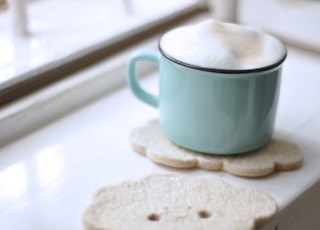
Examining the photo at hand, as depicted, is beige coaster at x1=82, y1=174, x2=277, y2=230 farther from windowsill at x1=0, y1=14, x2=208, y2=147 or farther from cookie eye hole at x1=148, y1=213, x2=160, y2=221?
windowsill at x1=0, y1=14, x2=208, y2=147

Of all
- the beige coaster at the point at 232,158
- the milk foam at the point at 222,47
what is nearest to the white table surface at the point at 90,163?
the beige coaster at the point at 232,158

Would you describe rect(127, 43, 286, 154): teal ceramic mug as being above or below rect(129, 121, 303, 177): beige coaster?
above

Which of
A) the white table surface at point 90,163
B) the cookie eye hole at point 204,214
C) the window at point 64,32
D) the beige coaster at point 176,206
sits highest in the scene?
the window at point 64,32

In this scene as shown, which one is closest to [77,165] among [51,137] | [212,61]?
[51,137]

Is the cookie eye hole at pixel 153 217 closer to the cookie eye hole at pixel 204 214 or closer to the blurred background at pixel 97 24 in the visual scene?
the cookie eye hole at pixel 204 214

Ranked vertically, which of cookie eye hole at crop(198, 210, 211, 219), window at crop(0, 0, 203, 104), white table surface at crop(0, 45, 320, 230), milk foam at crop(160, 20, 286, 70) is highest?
milk foam at crop(160, 20, 286, 70)

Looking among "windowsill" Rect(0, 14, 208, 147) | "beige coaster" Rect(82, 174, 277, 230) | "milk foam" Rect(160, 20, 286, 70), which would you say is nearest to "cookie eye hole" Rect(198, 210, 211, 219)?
"beige coaster" Rect(82, 174, 277, 230)
